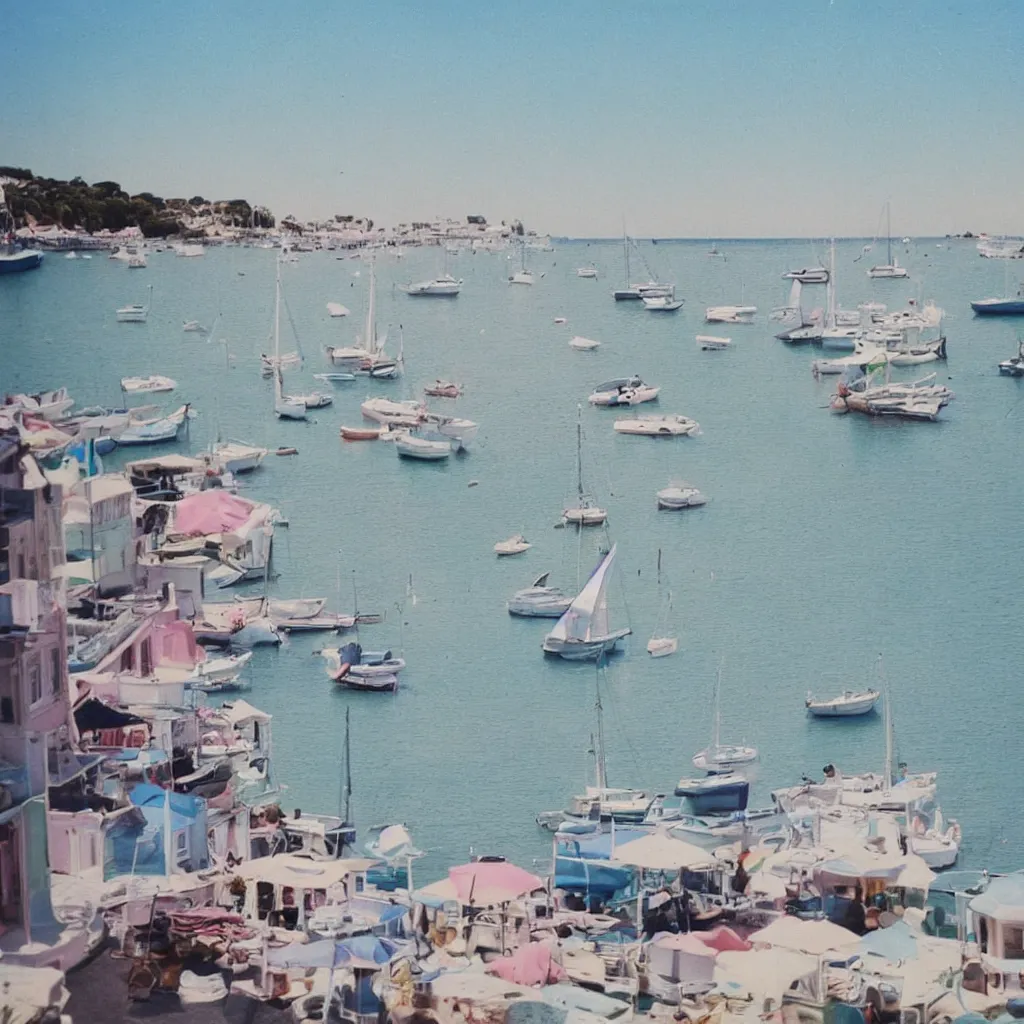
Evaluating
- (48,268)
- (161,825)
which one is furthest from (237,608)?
(161,825)

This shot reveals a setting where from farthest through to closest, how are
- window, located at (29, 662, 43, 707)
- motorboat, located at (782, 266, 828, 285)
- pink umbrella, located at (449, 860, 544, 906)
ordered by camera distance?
1. motorboat, located at (782, 266, 828, 285)
2. pink umbrella, located at (449, 860, 544, 906)
3. window, located at (29, 662, 43, 707)

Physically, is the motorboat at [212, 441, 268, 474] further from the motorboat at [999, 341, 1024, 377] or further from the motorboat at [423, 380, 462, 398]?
the motorboat at [999, 341, 1024, 377]

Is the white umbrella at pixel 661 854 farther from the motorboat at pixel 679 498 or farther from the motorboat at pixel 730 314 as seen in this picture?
the motorboat at pixel 730 314

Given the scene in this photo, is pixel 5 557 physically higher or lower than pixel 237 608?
higher

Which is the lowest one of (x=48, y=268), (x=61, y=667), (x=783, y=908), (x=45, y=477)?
(x=783, y=908)

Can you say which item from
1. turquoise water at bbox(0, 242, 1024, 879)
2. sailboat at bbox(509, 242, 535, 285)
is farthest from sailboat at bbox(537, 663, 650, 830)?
sailboat at bbox(509, 242, 535, 285)

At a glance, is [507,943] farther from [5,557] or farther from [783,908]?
[5,557]
